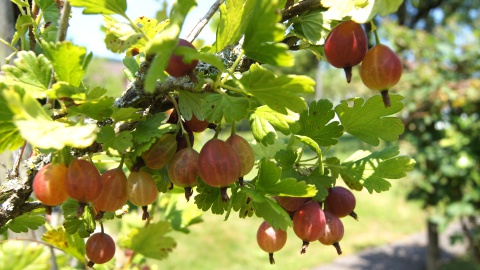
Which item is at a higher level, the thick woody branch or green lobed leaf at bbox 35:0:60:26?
green lobed leaf at bbox 35:0:60:26

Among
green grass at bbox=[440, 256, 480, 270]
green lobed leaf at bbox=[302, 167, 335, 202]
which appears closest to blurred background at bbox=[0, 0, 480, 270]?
green grass at bbox=[440, 256, 480, 270]

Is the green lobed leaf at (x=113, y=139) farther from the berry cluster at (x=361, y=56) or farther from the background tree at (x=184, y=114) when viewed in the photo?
the berry cluster at (x=361, y=56)

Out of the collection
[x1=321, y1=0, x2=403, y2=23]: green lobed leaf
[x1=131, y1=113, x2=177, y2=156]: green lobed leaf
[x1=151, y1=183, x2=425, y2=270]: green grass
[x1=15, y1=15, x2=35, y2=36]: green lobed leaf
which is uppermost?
[x1=321, y1=0, x2=403, y2=23]: green lobed leaf

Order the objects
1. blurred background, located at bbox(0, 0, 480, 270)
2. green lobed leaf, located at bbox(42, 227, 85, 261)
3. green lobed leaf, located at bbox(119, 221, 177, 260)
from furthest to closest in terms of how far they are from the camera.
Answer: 1. blurred background, located at bbox(0, 0, 480, 270)
2. green lobed leaf, located at bbox(119, 221, 177, 260)
3. green lobed leaf, located at bbox(42, 227, 85, 261)

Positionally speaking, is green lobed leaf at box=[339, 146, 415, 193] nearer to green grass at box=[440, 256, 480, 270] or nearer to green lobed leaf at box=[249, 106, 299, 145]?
green lobed leaf at box=[249, 106, 299, 145]

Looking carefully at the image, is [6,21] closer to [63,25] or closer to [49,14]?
[49,14]

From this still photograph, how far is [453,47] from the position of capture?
341 centimetres

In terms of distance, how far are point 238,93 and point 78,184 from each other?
0.23m

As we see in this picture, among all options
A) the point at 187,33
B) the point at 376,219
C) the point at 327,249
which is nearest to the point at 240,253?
the point at 327,249

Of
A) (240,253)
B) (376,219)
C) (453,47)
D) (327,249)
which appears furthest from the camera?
(376,219)

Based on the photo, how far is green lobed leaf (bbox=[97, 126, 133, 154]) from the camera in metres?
0.53

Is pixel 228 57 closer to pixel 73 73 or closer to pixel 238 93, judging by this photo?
pixel 238 93

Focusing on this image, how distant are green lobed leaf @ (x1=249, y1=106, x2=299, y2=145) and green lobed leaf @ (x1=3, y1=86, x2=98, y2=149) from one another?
0.23m

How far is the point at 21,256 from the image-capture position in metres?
0.45
